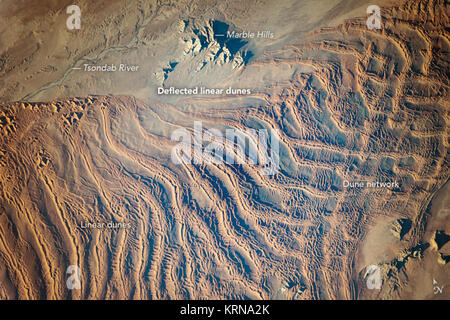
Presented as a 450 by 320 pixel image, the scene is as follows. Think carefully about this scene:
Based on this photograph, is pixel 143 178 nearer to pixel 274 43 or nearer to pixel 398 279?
pixel 274 43

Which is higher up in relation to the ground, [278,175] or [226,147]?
[226,147]

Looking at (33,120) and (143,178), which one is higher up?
(33,120)

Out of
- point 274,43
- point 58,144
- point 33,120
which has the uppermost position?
point 274,43
